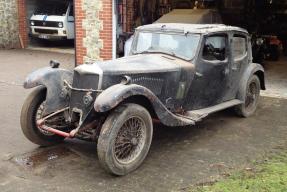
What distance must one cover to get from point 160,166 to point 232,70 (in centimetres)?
238

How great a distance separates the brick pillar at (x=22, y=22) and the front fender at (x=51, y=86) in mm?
11513

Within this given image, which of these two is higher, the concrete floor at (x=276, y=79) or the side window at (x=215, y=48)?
the side window at (x=215, y=48)

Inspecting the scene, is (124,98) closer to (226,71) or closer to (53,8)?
(226,71)

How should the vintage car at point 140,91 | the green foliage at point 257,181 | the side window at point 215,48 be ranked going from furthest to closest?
the side window at point 215,48, the vintage car at point 140,91, the green foliage at point 257,181

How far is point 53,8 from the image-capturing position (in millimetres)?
17875

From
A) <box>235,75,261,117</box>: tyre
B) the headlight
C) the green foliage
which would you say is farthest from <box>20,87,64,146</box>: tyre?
the headlight

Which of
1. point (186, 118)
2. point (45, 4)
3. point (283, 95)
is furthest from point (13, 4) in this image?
point (186, 118)

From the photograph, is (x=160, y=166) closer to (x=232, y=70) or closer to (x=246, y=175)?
(x=246, y=175)

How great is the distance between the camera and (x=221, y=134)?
6.64m

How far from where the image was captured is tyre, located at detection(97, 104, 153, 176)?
15.9 ft

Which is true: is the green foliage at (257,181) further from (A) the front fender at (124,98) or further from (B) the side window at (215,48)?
(B) the side window at (215,48)

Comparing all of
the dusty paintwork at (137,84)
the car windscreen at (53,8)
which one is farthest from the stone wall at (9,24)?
the dusty paintwork at (137,84)

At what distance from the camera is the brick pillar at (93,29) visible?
10.7 meters

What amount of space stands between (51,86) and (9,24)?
11.9 metres
